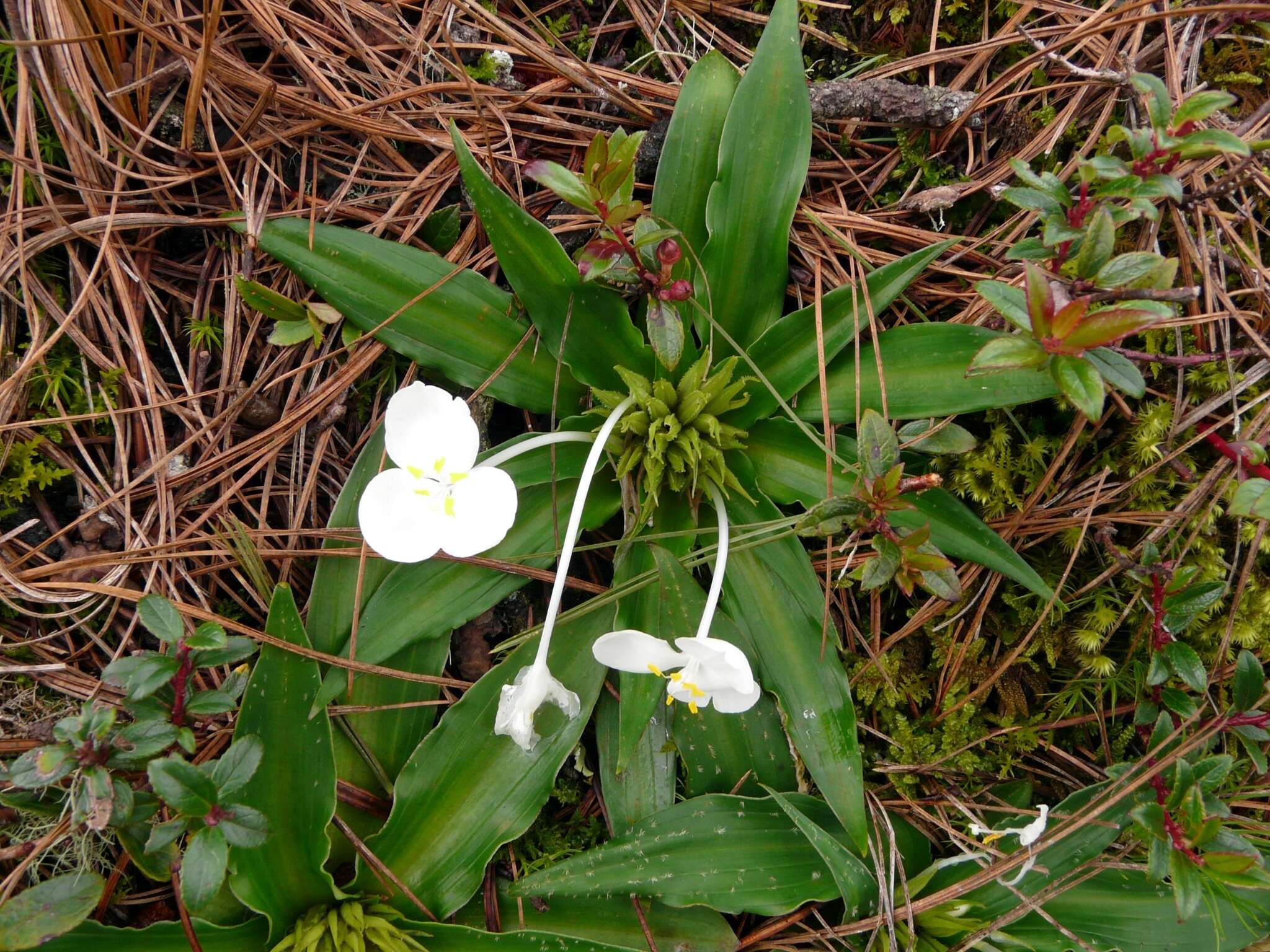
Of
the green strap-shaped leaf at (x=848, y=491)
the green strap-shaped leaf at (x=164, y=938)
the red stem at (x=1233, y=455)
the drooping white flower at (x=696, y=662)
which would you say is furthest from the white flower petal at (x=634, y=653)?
the red stem at (x=1233, y=455)

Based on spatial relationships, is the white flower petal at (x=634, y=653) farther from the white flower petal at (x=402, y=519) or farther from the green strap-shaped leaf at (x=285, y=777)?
the green strap-shaped leaf at (x=285, y=777)

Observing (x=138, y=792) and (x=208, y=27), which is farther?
(x=208, y=27)

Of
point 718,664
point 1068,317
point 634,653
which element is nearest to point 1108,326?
point 1068,317

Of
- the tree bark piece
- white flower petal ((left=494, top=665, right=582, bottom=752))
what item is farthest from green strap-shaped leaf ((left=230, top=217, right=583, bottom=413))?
the tree bark piece

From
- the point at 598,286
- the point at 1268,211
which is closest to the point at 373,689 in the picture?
the point at 598,286

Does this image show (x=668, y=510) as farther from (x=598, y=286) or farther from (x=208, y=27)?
(x=208, y=27)

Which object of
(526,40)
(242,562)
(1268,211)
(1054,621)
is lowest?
(1054,621)

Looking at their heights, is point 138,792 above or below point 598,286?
below
